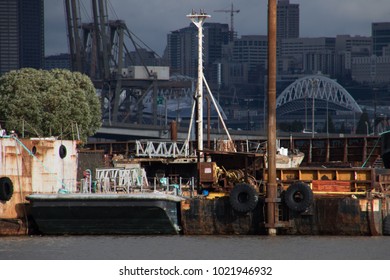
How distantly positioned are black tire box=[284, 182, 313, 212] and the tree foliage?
35314 millimetres

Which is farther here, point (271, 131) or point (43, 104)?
point (43, 104)

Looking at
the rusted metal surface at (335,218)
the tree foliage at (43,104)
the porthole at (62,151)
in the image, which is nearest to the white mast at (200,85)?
the porthole at (62,151)

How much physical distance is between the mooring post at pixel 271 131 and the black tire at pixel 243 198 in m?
0.76

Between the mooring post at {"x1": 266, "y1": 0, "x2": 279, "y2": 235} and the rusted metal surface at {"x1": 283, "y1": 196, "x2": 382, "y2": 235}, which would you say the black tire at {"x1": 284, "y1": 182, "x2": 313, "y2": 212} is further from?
the mooring post at {"x1": 266, "y1": 0, "x2": 279, "y2": 235}

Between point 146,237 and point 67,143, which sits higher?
point 67,143

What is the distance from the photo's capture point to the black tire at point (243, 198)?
58.9 meters

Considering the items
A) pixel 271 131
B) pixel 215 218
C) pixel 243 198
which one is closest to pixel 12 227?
pixel 215 218

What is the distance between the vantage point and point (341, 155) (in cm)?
8600

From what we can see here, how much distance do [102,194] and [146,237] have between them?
2709 mm

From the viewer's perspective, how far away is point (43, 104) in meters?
98.5

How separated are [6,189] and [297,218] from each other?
43.6 feet

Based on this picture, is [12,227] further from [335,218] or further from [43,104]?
[43,104]
